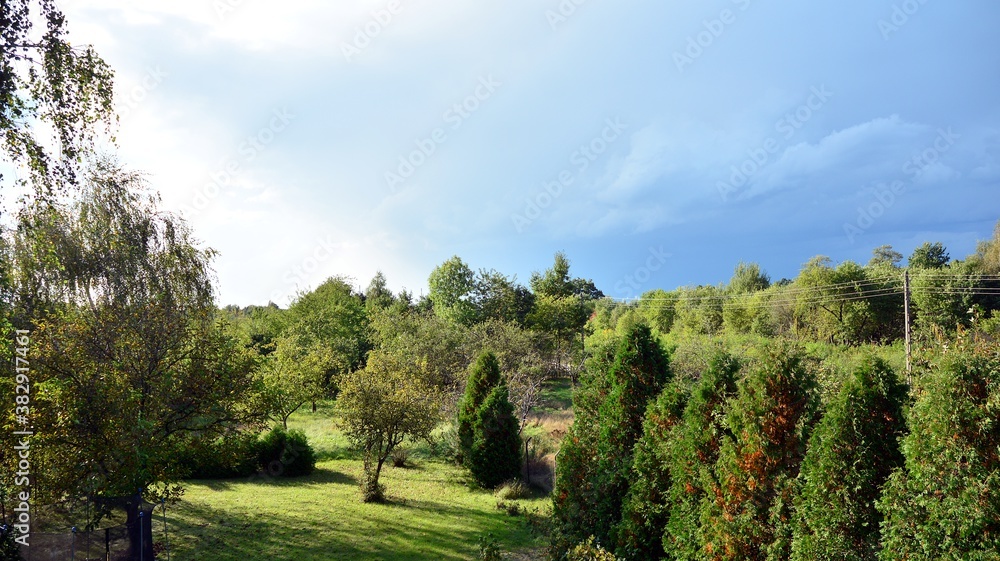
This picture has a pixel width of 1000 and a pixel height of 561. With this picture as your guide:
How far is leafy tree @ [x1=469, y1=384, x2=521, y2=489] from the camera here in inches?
654

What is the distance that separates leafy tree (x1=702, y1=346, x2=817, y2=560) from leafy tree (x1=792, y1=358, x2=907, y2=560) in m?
0.48

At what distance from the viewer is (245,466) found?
18109mm

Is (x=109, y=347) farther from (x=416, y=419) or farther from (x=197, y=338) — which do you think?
(x=416, y=419)

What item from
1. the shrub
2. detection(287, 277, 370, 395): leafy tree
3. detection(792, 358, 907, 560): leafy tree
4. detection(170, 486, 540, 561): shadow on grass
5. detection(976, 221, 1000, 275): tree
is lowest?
detection(170, 486, 540, 561): shadow on grass

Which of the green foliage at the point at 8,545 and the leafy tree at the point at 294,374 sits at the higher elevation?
the leafy tree at the point at 294,374

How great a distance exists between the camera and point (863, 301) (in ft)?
129

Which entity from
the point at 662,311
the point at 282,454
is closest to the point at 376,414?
the point at 282,454

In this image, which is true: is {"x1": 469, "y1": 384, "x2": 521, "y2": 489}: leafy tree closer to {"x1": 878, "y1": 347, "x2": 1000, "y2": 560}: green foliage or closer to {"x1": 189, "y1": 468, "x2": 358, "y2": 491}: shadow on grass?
{"x1": 189, "y1": 468, "x2": 358, "y2": 491}: shadow on grass

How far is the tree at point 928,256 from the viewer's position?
148 feet

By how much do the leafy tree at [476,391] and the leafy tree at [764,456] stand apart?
1131 cm

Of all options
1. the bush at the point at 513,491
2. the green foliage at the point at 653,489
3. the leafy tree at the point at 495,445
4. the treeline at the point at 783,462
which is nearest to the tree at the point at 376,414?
the leafy tree at the point at 495,445

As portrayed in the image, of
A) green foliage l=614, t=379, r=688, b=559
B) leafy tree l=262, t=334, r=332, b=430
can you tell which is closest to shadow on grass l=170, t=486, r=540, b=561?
green foliage l=614, t=379, r=688, b=559

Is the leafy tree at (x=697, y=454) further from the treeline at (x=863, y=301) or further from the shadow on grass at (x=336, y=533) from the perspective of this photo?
the treeline at (x=863, y=301)

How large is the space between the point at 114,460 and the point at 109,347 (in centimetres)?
212
